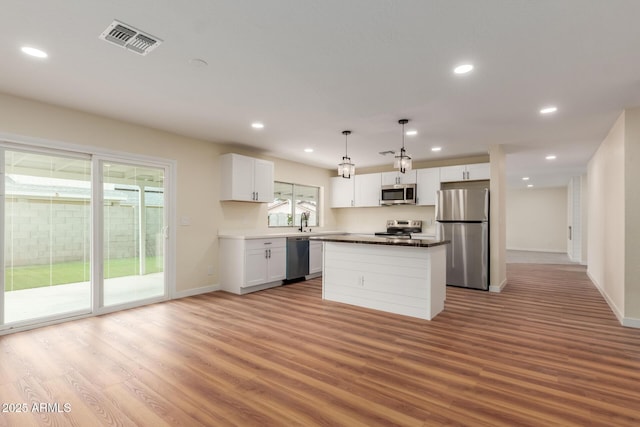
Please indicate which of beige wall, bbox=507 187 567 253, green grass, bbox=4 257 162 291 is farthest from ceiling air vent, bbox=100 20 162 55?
beige wall, bbox=507 187 567 253

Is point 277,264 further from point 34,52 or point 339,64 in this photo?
point 34,52

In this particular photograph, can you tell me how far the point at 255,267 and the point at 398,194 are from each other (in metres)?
3.45

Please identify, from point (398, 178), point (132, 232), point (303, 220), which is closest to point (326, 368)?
point (132, 232)

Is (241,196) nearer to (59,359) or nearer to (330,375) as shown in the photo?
(59,359)

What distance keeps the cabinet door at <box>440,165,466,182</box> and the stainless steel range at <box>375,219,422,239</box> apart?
45.1 inches

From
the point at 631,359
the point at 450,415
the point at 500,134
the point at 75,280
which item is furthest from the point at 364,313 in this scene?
the point at 75,280

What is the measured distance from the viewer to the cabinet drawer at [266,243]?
5234 mm

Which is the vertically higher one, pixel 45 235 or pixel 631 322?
pixel 45 235

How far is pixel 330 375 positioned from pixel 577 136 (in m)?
4.99

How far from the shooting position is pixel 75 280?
394 cm

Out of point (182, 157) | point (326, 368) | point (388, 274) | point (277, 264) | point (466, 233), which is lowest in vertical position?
point (326, 368)

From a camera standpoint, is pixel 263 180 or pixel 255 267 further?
pixel 263 180

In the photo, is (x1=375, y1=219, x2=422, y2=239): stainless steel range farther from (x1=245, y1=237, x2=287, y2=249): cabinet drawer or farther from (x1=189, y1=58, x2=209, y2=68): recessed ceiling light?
(x1=189, y1=58, x2=209, y2=68): recessed ceiling light

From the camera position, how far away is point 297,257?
20.0 ft
